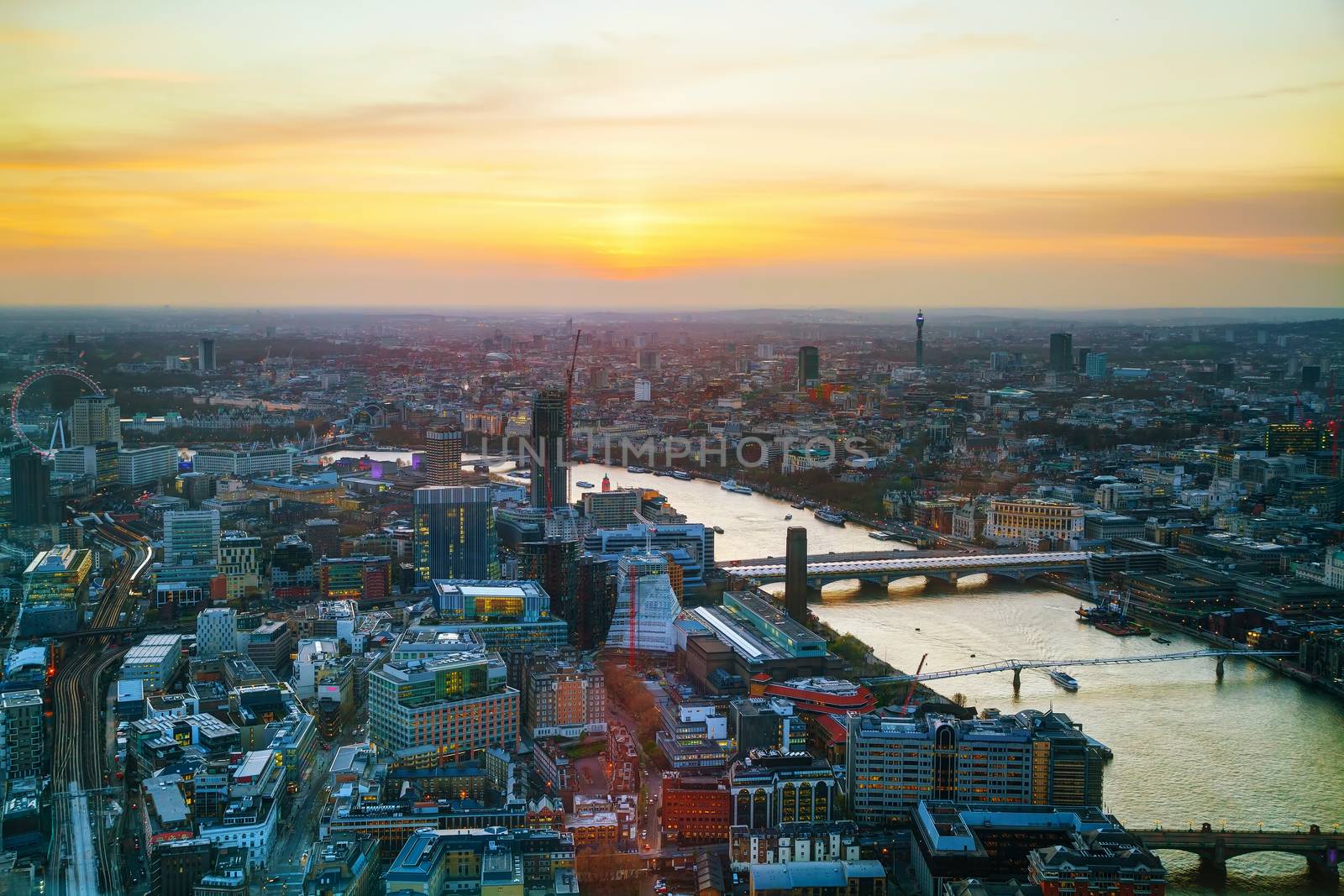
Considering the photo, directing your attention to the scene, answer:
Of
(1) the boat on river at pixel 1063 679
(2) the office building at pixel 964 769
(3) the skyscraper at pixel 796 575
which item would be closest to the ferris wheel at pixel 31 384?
(3) the skyscraper at pixel 796 575

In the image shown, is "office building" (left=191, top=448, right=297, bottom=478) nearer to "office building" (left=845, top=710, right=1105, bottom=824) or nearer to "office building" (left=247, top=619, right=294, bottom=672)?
"office building" (left=247, top=619, right=294, bottom=672)

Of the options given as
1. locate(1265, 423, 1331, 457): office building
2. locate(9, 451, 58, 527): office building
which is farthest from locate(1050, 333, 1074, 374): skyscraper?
locate(9, 451, 58, 527): office building

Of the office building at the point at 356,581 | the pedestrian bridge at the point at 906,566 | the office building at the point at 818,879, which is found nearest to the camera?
the office building at the point at 818,879

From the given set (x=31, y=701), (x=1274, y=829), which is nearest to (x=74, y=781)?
(x=31, y=701)

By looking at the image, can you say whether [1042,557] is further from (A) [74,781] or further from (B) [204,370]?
(B) [204,370]

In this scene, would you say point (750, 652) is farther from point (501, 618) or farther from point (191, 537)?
point (191, 537)

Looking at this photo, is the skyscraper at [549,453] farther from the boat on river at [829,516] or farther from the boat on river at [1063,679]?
the boat on river at [1063,679]

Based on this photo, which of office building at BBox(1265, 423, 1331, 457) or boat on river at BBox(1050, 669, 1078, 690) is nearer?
boat on river at BBox(1050, 669, 1078, 690)
